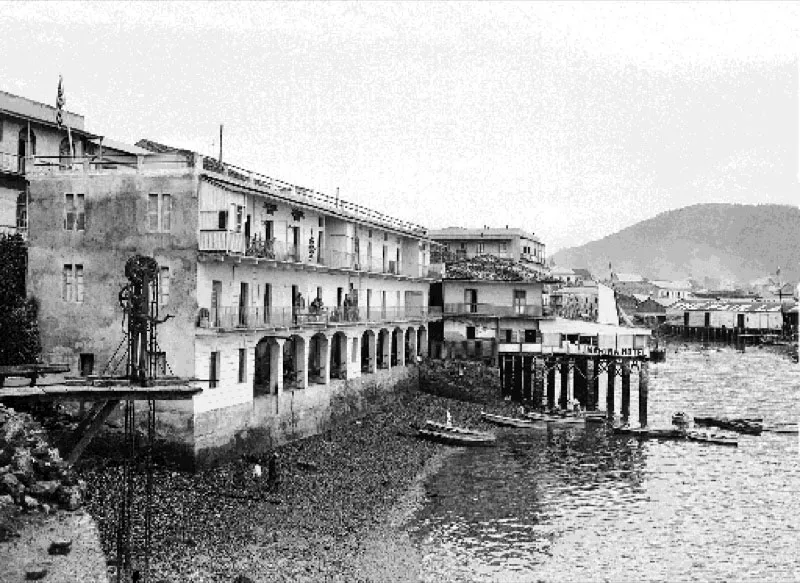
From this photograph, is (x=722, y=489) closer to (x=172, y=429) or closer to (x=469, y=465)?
(x=469, y=465)

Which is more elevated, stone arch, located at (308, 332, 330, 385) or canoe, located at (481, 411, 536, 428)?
stone arch, located at (308, 332, 330, 385)

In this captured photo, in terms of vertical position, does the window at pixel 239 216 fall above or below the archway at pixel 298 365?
above

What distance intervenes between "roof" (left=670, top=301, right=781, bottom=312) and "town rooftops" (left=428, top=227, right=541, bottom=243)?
77151mm

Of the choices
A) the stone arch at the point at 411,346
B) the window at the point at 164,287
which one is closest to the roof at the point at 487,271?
the stone arch at the point at 411,346

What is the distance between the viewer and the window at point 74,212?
135 feet

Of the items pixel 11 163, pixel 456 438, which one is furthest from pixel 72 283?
pixel 456 438

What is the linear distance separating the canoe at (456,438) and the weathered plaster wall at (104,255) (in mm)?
19222

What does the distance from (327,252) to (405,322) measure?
13.0m

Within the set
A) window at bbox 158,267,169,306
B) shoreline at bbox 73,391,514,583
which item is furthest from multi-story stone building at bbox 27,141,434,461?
shoreline at bbox 73,391,514,583

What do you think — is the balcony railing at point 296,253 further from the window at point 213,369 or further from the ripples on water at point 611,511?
the ripples on water at point 611,511

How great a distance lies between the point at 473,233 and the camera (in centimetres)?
10200

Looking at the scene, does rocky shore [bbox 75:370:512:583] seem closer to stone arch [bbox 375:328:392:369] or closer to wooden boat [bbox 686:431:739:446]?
stone arch [bbox 375:328:392:369]

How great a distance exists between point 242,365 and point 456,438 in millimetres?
15586

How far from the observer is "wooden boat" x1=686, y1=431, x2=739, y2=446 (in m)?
57.7
